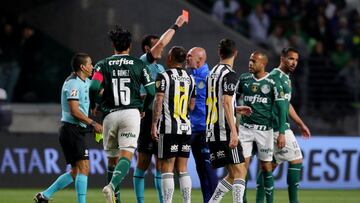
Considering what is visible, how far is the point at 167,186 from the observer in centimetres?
1462

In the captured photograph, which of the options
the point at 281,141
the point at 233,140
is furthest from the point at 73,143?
the point at 281,141

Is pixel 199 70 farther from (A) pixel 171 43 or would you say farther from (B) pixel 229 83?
(A) pixel 171 43

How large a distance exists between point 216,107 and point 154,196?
5063 mm

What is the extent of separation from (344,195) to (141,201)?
6.07 m

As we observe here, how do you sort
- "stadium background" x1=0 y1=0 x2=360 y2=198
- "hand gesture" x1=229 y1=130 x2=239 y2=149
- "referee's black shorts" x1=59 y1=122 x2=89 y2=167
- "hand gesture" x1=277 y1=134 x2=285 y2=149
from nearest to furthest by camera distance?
"hand gesture" x1=229 y1=130 x2=239 y2=149 < "hand gesture" x1=277 y1=134 x2=285 y2=149 < "referee's black shorts" x1=59 y1=122 x2=89 y2=167 < "stadium background" x1=0 y1=0 x2=360 y2=198

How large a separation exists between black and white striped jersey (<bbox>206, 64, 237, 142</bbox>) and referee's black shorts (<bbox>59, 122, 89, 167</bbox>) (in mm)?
1842

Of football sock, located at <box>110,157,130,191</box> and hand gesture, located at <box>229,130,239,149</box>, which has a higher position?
hand gesture, located at <box>229,130,239,149</box>

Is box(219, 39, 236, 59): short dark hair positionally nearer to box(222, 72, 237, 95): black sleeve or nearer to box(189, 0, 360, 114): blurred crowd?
box(222, 72, 237, 95): black sleeve

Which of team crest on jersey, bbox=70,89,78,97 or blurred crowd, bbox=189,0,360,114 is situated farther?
blurred crowd, bbox=189,0,360,114

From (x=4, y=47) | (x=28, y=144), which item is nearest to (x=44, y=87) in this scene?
(x=4, y=47)

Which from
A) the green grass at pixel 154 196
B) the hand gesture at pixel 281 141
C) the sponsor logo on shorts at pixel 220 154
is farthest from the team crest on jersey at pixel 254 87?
the green grass at pixel 154 196

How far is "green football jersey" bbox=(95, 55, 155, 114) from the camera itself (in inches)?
580

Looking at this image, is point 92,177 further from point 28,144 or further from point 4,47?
point 4,47

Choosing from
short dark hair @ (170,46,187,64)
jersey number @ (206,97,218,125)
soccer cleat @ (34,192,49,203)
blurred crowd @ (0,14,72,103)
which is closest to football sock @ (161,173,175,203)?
jersey number @ (206,97,218,125)
